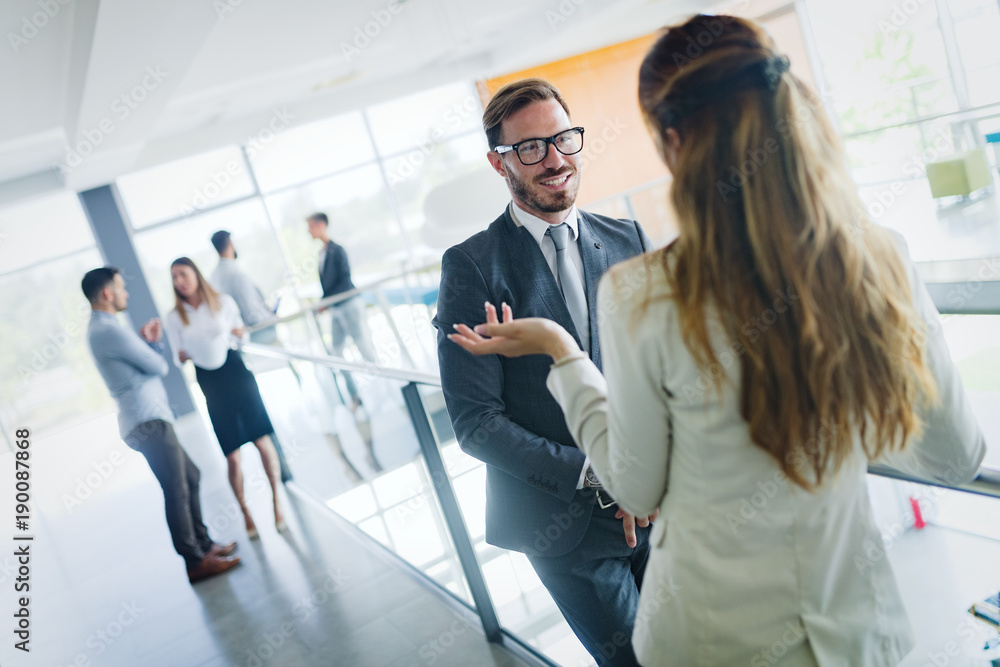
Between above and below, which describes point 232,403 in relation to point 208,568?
above

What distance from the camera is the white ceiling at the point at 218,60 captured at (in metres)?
4.11

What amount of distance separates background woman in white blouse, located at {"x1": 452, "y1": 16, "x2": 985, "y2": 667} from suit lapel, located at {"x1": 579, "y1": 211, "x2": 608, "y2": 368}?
1.47 ft

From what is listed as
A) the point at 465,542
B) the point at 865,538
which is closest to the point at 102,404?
the point at 465,542

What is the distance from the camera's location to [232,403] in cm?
400

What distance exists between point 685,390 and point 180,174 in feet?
32.6

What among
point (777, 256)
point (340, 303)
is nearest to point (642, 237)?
point (777, 256)

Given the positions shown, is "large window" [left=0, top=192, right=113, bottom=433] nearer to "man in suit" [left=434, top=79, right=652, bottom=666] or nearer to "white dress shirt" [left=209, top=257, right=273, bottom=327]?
"white dress shirt" [left=209, top=257, right=273, bottom=327]

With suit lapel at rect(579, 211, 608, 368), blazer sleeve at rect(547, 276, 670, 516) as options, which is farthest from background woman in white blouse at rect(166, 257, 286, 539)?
blazer sleeve at rect(547, 276, 670, 516)

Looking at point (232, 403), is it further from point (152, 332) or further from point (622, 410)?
point (622, 410)

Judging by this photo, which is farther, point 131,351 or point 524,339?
point 131,351

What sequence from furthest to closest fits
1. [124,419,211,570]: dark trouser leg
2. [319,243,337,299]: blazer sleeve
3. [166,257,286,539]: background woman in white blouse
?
[319,243,337,299]: blazer sleeve, [166,257,286,539]: background woman in white blouse, [124,419,211,570]: dark trouser leg

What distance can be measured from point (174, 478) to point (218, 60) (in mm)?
3716

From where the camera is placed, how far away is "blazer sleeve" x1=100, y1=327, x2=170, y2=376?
331 centimetres

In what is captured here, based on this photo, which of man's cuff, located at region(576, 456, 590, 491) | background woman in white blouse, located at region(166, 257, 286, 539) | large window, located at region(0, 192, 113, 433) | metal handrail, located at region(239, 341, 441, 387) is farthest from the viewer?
large window, located at region(0, 192, 113, 433)
